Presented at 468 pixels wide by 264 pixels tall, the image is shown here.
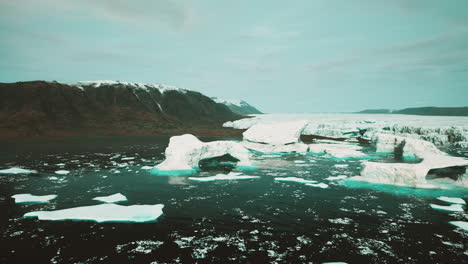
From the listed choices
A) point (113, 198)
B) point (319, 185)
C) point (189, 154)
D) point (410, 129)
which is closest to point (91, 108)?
point (189, 154)

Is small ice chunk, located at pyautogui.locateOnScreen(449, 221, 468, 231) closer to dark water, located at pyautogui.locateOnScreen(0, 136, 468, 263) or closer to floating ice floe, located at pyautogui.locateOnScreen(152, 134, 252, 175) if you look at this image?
dark water, located at pyautogui.locateOnScreen(0, 136, 468, 263)

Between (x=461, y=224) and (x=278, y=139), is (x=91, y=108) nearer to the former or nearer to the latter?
(x=278, y=139)

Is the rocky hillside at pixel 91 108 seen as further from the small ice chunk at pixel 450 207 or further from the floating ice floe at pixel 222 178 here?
the small ice chunk at pixel 450 207

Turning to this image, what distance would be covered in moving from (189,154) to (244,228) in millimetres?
12806

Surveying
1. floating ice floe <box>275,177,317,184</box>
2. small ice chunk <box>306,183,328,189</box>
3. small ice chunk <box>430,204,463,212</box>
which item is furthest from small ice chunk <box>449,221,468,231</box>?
floating ice floe <box>275,177,317,184</box>

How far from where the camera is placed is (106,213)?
39.9 ft

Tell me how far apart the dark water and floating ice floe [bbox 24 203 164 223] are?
1.49 ft

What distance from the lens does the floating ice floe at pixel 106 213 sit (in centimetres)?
1159

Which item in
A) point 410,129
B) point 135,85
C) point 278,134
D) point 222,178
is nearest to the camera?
point 222,178

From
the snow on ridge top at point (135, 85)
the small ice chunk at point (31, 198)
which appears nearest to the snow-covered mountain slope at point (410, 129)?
the small ice chunk at point (31, 198)

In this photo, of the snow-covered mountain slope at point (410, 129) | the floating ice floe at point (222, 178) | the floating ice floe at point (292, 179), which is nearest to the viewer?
the floating ice floe at point (292, 179)

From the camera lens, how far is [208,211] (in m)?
12.9

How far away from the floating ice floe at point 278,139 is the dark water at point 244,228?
18527mm

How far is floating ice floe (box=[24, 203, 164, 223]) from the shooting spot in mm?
11594
